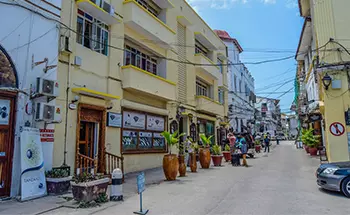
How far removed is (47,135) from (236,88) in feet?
87.1

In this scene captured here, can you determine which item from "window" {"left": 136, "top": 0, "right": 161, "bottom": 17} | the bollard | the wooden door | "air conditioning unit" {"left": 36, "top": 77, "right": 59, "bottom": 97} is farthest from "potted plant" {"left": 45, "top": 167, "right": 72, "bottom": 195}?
"window" {"left": 136, "top": 0, "right": 161, "bottom": 17}

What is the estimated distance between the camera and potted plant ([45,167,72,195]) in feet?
25.9

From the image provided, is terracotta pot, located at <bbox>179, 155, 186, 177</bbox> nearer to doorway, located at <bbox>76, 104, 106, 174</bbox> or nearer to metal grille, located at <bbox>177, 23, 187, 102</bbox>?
doorway, located at <bbox>76, 104, 106, 174</bbox>

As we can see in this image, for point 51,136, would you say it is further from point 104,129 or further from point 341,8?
point 341,8

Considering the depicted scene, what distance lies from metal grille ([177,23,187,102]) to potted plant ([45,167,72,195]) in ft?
34.6

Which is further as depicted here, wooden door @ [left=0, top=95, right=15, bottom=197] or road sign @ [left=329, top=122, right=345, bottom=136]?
road sign @ [left=329, top=122, right=345, bottom=136]

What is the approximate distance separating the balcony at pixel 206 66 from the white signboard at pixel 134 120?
25.0 feet

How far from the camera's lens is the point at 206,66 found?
2058 centimetres

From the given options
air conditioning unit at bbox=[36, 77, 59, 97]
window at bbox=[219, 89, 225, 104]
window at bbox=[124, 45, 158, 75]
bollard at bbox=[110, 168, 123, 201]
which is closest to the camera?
bollard at bbox=[110, 168, 123, 201]

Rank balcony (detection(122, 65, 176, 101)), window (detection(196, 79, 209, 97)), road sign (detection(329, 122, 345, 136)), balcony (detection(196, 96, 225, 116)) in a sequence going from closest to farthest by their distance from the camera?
road sign (detection(329, 122, 345, 136))
balcony (detection(122, 65, 176, 101))
balcony (detection(196, 96, 225, 116))
window (detection(196, 79, 209, 97))

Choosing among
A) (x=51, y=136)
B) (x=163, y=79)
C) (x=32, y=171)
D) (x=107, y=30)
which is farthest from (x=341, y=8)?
(x=32, y=171)

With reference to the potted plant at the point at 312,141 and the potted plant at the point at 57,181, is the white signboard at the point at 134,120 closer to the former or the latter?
the potted plant at the point at 57,181

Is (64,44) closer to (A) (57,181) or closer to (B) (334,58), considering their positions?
(A) (57,181)

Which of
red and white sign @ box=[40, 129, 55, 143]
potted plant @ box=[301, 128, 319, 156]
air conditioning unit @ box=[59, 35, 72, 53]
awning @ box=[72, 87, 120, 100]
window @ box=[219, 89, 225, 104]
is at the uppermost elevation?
window @ box=[219, 89, 225, 104]
